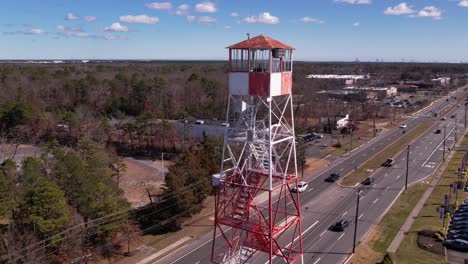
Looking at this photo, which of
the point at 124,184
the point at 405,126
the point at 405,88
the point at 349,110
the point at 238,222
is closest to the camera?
the point at 238,222

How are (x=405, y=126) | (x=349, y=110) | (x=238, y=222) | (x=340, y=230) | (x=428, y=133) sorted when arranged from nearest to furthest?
(x=238, y=222), (x=340, y=230), (x=428, y=133), (x=405, y=126), (x=349, y=110)

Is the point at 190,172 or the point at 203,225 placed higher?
the point at 190,172

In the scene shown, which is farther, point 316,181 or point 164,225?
point 316,181

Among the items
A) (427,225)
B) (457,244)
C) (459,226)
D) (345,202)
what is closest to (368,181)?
(345,202)

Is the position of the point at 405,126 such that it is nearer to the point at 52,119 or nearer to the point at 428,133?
the point at 428,133

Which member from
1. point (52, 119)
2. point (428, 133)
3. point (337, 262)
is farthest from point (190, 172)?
point (428, 133)

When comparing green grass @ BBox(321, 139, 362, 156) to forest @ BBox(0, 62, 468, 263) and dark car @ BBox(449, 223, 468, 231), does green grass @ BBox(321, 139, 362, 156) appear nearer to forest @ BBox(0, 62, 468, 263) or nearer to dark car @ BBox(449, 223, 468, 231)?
forest @ BBox(0, 62, 468, 263)
